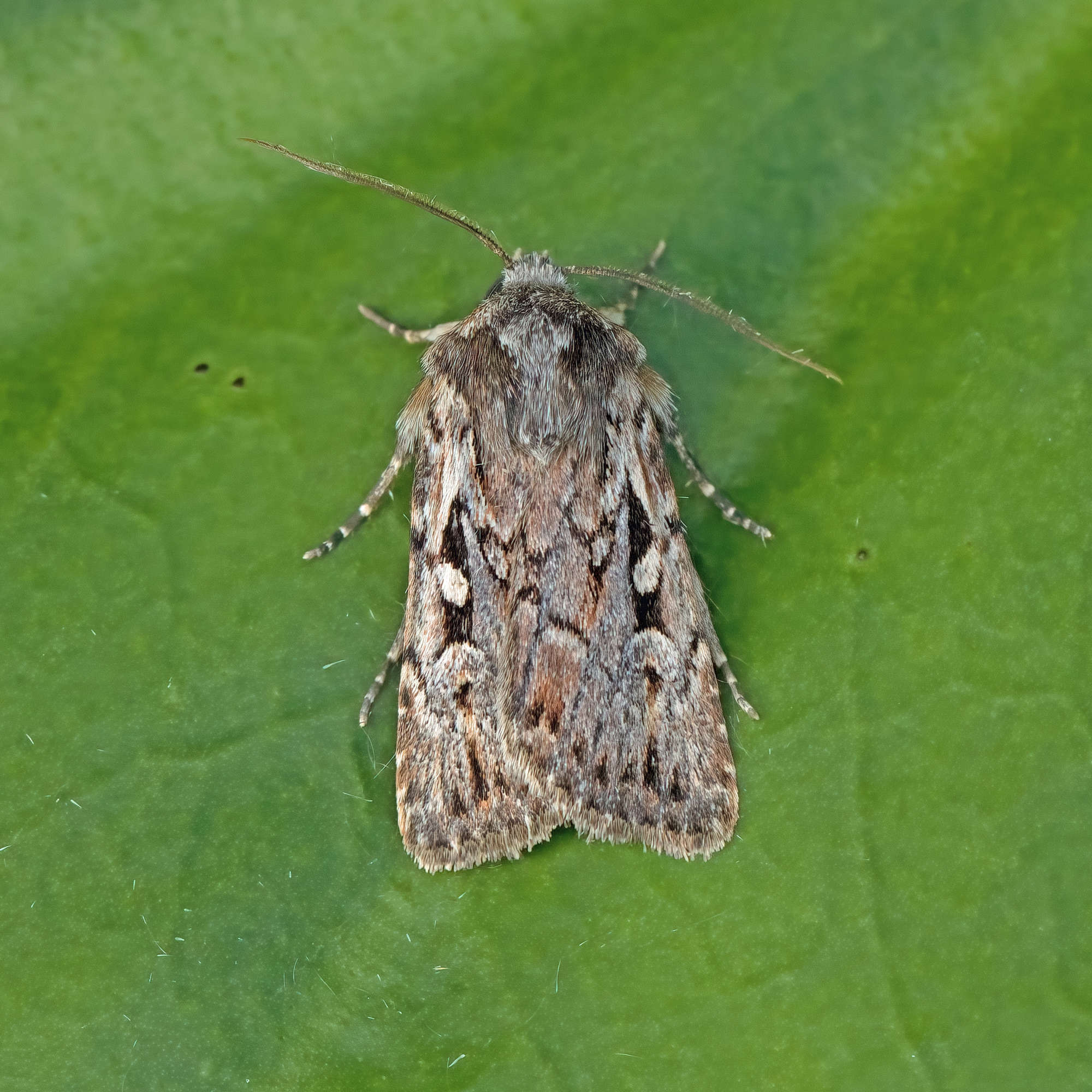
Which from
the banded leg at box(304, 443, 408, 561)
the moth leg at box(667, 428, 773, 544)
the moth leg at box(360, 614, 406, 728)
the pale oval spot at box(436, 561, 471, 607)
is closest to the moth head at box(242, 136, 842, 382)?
the moth leg at box(667, 428, 773, 544)

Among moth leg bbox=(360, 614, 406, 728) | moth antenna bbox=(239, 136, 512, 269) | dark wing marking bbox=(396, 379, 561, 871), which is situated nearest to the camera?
moth antenna bbox=(239, 136, 512, 269)

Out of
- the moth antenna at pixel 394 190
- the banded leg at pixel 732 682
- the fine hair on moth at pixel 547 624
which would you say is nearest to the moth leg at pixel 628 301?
the fine hair on moth at pixel 547 624

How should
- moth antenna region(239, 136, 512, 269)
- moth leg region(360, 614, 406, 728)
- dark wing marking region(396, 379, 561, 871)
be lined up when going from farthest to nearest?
moth leg region(360, 614, 406, 728)
dark wing marking region(396, 379, 561, 871)
moth antenna region(239, 136, 512, 269)

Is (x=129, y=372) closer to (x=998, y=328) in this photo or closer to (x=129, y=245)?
(x=129, y=245)

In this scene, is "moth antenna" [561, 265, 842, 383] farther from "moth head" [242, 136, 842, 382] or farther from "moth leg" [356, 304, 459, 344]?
"moth leg" [356, 304, 459, 344]

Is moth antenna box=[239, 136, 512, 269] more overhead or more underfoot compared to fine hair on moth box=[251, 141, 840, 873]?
more overhead

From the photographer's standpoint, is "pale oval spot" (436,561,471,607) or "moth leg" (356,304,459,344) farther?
"moth leg" (356,304,459,344)

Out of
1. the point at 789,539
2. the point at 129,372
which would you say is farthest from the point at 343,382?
the point at 789,539

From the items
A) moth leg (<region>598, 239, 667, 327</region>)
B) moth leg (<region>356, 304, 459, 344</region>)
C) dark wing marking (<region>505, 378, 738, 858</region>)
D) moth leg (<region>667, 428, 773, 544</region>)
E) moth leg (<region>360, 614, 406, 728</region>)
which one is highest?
moth leg (<region>598, 239, 667, 327</region>)
